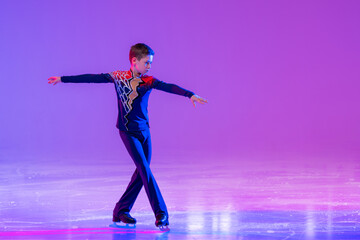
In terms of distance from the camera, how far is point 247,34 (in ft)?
44.2

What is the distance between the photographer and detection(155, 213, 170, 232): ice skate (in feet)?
11.8

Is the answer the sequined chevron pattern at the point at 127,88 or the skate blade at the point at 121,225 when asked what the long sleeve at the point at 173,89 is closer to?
the sequined chevron pattern at the point at 127,88

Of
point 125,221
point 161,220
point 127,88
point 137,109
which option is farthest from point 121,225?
point 127,88

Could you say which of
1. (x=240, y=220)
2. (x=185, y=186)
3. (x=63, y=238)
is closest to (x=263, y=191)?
(x=185, y=186)

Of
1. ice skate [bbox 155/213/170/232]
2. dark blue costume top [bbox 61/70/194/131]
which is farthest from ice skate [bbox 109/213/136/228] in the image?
dark blue costume top [bbox 61/70/194/131]

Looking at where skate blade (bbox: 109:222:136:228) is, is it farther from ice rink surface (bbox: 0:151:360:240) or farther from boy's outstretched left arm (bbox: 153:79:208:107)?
boy's outstretched left arm (bbox: 153:79:208:107)

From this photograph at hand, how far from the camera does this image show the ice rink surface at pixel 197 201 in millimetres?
3602

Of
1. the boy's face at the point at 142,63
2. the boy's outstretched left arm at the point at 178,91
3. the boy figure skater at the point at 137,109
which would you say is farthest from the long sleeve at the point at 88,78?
the boy's outstretched left arm at the point at 178,91

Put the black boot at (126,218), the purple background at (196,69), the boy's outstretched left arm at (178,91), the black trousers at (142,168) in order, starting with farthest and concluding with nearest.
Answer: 1. the purple background at (196,69)
2. the black boot at (126,218)
3. the black trousers at (142,168)
4. the boy's outstretched left arm at (178,91)

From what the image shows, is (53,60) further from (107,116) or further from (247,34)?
(247,34)

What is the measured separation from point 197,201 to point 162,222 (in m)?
1.25

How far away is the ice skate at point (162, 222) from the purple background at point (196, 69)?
879 cm

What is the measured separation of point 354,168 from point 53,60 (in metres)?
7.92

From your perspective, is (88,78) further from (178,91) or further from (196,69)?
(196,69)
